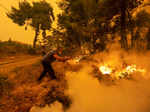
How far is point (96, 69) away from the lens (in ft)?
17.6

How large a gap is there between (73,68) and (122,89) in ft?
8.91

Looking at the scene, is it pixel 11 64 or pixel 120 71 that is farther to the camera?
pixel 11 64

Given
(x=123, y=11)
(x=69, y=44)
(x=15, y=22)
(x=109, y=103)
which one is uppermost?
(x=15, y=22)

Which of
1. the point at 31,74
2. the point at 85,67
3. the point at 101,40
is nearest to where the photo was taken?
the point at 31,74

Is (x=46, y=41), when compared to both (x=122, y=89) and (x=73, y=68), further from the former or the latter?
(x=122, y=89)

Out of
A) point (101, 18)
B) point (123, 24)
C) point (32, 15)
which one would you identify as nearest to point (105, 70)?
point (101, 18)

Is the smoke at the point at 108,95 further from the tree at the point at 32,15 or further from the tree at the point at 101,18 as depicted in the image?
the tree at the point at 32,15

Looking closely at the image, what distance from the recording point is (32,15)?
1639 cm

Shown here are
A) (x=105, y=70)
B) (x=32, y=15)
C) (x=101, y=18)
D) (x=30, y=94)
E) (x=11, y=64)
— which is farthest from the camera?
(x=32, y=15)

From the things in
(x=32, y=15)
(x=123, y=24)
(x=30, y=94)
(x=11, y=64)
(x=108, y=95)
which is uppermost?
(x=32, y=15)

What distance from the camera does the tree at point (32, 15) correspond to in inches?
631

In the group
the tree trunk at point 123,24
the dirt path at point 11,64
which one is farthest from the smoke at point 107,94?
the dirt path at point 11,64

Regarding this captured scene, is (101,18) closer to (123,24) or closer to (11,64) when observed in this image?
(123,24)

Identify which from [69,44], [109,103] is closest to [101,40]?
[69,44]
